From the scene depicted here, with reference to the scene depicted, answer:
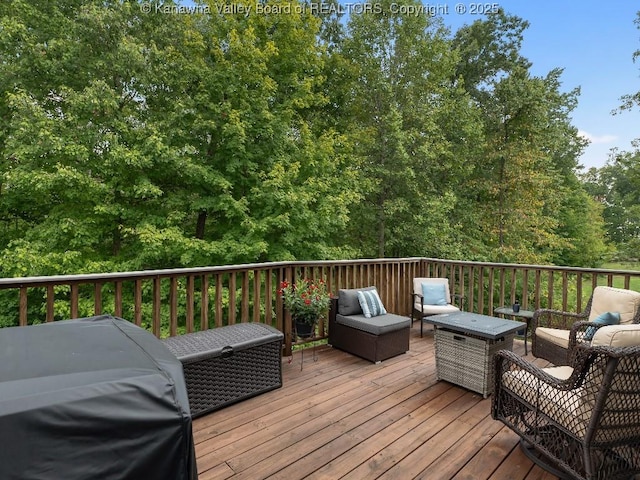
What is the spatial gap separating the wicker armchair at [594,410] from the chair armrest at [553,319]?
1978 mm

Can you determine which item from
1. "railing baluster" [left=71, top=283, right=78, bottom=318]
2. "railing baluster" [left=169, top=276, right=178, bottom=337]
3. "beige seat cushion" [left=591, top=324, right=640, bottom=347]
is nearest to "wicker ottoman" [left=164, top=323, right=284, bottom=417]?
"railing baluster" [left=169, top=276, right=178, bottom=337]

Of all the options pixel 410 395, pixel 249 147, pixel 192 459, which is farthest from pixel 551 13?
pixel 192 459

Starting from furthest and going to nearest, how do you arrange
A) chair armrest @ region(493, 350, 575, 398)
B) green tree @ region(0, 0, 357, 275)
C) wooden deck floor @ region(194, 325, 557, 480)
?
green tree @ region(0, 0, 357, 275) → wooden deck floor @ region(194, 325, 557, 480) → chair armrest @ region(493, 350, 575, 398)

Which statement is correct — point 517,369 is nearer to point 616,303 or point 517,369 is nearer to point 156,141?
point 616,303

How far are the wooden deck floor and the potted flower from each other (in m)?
0.47

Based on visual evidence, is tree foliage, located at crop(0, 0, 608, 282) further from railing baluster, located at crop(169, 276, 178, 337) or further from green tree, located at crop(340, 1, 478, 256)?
railing baluster, located at crop(169, 276, 178, 337)

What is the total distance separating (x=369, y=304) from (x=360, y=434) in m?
1.69

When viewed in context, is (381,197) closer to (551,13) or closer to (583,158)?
(551,13)

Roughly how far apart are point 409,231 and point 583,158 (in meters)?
10.2

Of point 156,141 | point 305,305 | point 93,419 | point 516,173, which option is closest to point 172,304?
point 305,305

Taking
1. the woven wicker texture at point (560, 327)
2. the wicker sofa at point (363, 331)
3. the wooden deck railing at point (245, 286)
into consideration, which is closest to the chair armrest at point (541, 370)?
the woven wicker texture at point (560, 327)

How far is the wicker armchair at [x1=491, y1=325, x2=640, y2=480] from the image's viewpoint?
1.62m

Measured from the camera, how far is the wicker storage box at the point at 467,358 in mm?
2947

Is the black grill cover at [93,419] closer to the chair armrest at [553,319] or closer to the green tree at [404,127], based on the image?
the chair armrest at [553,319]
